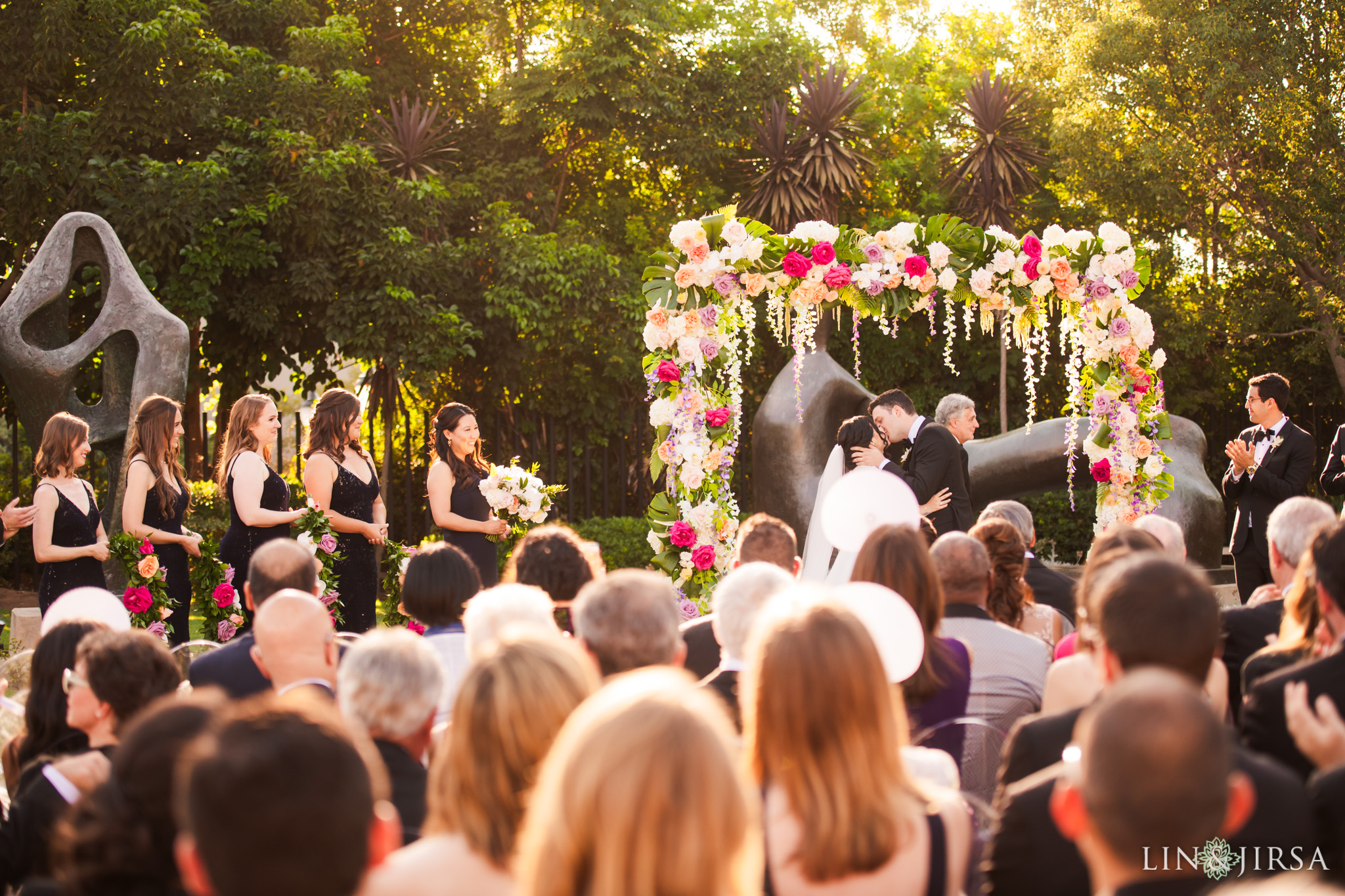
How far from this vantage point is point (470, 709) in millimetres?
1734

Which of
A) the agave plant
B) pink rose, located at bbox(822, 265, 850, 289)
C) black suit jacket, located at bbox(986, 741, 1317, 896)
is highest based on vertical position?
the agave plant

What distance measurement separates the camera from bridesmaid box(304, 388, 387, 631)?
5.50 m

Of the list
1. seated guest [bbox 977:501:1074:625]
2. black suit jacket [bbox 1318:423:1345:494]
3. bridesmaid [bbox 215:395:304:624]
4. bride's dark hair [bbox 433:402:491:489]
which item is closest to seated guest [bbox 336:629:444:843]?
seated guest [bbox 977:501:1074:625]

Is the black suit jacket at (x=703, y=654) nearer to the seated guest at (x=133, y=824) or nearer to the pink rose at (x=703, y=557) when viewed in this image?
the seated guest at (x=133, y=824)

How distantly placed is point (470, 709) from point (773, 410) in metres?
7.90

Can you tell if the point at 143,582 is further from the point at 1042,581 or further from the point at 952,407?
the point at 952,407

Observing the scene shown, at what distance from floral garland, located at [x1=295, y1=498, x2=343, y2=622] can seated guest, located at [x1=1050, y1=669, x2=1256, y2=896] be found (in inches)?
171

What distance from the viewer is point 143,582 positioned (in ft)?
17.9

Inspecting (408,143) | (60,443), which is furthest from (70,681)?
(408,143)

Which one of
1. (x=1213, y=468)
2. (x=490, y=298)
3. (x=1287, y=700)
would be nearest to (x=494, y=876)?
(x=1287, y=700)

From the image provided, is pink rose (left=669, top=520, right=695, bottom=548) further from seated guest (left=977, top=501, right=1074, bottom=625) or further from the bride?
seated guest (left=977, top=501, right=1074, bottom=625)

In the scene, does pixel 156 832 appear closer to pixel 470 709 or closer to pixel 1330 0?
pixel 470 709

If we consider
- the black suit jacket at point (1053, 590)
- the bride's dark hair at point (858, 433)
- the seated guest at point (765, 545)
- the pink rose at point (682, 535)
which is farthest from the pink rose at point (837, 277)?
the seated guest at point (765, 545)

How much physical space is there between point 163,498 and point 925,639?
160 inches
